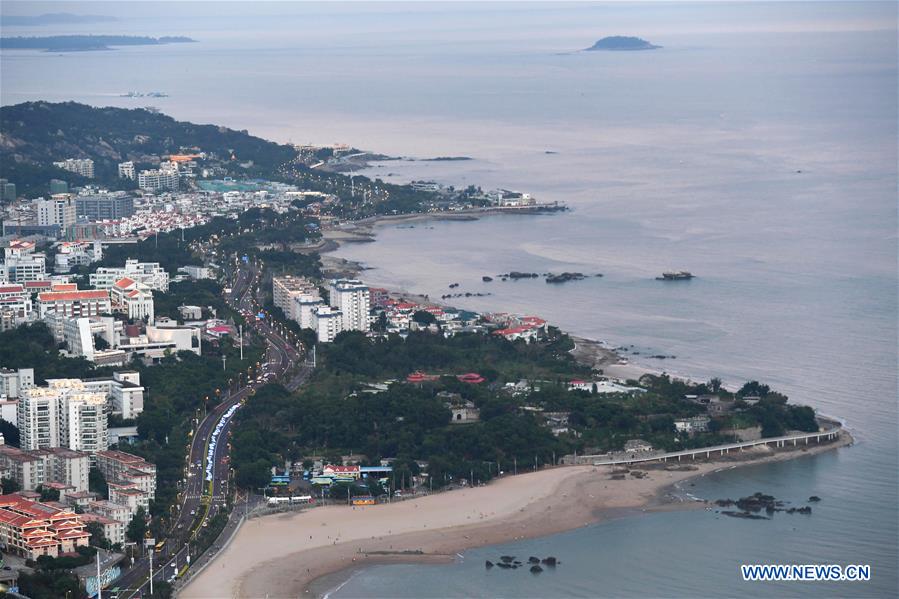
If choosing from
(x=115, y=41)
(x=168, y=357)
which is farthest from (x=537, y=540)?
(x=115, y=41)

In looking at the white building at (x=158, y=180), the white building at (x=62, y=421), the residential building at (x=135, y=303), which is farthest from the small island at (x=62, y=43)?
the white building at (x=62, y=421)

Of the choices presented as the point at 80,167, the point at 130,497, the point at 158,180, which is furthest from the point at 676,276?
the point at 80,167

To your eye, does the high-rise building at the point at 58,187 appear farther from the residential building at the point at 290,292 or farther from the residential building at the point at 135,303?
the residential building at the point at 135,303

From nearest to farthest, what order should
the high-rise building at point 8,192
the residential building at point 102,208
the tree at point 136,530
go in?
the tree at point 136,530 < the residential building at point 102,208 < the high-rise building at point 8,192

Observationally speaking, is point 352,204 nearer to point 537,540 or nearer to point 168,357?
point 168,357

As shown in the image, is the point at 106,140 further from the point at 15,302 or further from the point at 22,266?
the point at 15,302

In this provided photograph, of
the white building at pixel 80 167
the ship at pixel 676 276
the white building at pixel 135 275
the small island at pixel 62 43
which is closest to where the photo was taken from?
the white building at pixel 135 275
